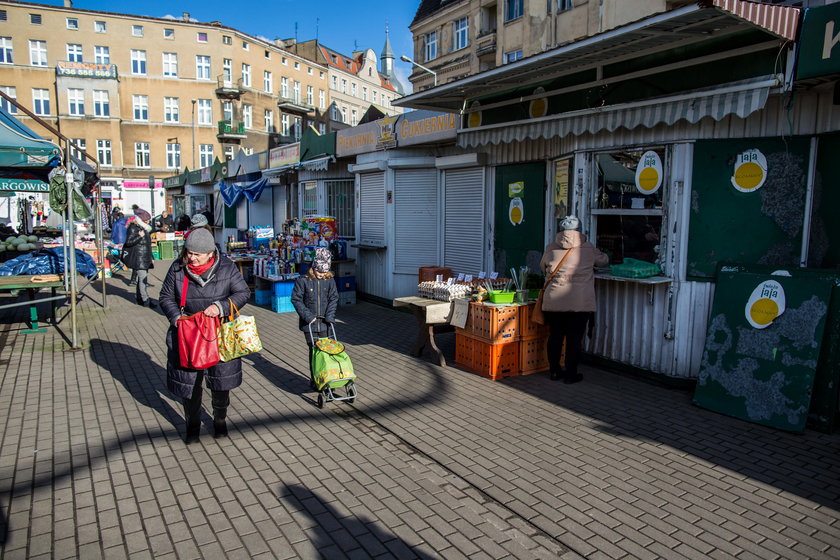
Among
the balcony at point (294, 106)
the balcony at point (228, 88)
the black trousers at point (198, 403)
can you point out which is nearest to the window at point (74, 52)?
the balcony at point (228, 88)

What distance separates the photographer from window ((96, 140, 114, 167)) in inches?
1655

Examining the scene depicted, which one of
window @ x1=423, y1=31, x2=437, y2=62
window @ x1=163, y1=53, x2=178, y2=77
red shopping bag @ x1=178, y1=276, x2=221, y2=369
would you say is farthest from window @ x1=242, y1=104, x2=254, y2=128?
red shopping bag @ x1=178, y1=276, x2=221, y2=369

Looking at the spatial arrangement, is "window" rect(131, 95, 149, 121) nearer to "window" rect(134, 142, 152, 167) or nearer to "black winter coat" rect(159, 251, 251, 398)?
"window" rect(134, 142, 152, 167)

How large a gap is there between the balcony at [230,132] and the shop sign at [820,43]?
45182mm

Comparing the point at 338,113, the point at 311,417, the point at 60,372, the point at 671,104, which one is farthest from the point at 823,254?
the point at 338,113

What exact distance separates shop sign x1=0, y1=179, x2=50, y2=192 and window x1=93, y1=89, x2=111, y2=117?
3808cm

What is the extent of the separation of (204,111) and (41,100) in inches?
466

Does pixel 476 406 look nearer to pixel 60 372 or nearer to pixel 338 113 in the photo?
pixel 60 372

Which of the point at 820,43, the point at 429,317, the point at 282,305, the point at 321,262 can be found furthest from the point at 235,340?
the point at 282,305

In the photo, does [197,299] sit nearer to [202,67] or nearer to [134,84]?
[134,84]

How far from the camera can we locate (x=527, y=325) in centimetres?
666

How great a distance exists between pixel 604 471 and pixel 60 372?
653 centimetres

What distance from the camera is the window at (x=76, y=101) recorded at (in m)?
41.4

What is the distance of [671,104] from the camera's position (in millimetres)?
5570
